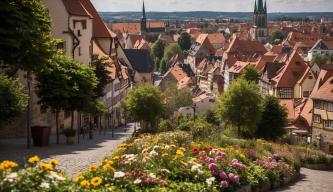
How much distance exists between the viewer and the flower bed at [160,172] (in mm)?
11031

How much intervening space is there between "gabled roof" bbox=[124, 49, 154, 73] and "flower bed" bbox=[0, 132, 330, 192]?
302 feet

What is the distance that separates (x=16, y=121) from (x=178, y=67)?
379ft

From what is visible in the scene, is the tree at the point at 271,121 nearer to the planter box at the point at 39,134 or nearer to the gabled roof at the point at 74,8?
the gabled roof at the point at 74,8

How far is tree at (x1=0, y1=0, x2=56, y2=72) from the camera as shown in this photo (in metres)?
21.5

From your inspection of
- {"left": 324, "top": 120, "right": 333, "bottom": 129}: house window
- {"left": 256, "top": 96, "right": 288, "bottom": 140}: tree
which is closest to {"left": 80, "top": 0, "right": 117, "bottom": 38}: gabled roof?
{"left": 256, "top": 96, "right": 288, "bottom": 140}: tree

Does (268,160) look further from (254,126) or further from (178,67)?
(178,67)

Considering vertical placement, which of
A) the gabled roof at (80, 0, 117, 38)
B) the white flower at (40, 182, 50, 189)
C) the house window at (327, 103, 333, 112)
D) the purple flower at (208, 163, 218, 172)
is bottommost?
the purple flower at (208, 163, 218, 172)

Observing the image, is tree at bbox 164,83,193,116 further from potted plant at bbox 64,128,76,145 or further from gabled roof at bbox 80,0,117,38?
potted plant at bbox 64,128,76,145

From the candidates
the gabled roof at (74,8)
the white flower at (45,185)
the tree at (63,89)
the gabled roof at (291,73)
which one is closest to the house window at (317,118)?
the gabled roof at (291,73)

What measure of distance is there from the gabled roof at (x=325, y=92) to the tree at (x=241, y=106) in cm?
1326

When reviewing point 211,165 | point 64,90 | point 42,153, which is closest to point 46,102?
point 64,90

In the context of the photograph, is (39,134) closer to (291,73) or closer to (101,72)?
(101,72)

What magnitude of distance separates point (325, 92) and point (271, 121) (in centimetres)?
1362

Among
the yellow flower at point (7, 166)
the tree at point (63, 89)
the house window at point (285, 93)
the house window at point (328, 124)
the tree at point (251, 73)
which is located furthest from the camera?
the tree at point (251, 73)
